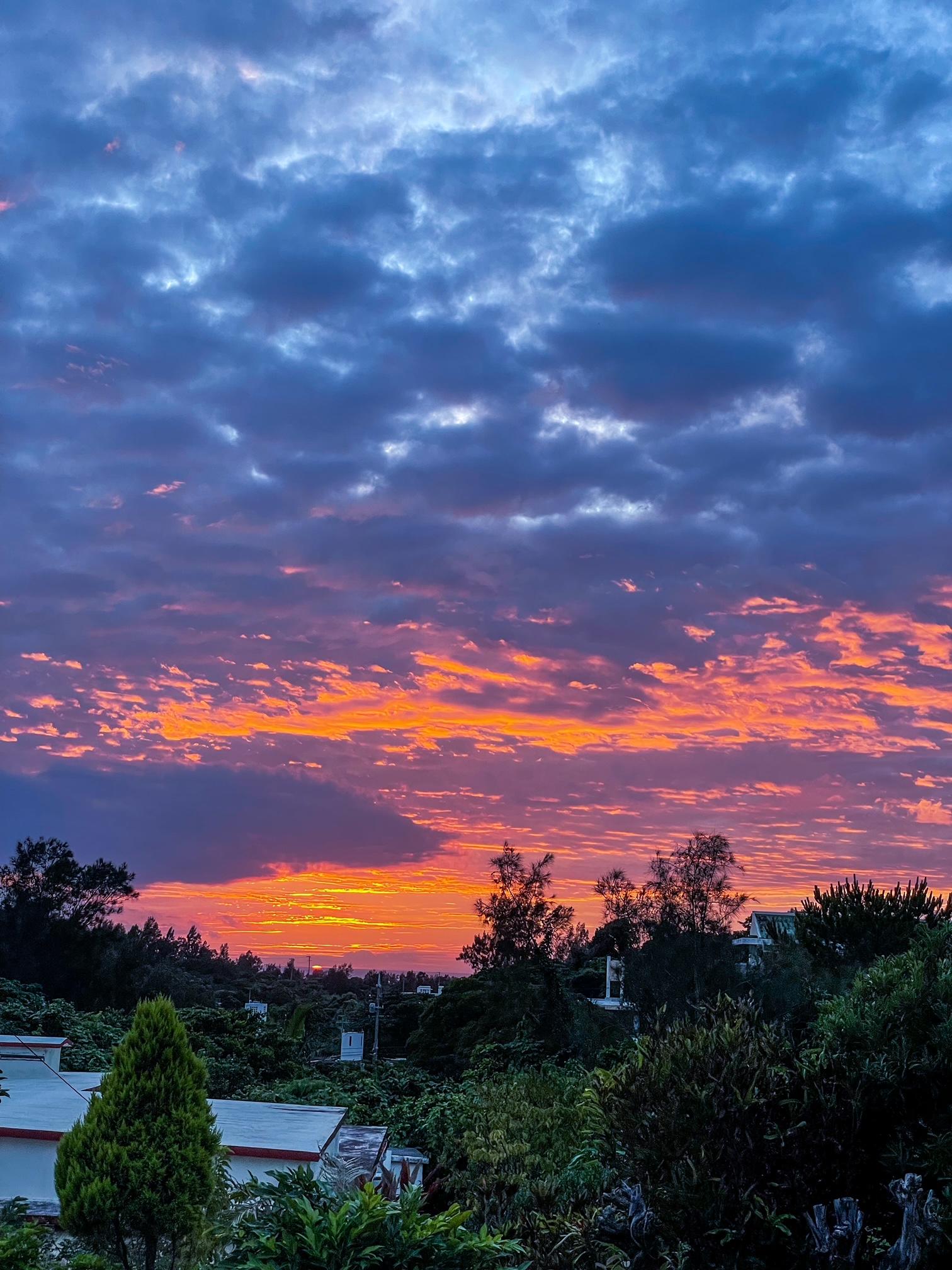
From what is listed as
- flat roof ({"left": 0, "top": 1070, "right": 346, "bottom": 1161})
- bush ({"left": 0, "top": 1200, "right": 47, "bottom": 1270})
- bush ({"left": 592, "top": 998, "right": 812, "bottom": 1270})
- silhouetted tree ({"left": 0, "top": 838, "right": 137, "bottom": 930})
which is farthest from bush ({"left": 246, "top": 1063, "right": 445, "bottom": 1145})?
silhouetted tree ({"left": 0, "top": 838, "right": 137, "bottom": 930})

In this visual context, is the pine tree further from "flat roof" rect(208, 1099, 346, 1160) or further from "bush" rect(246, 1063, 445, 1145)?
"bush" rect(246, 1063, 445, 1145)

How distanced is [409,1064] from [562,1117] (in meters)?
22.0

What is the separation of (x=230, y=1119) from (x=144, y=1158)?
638 cm

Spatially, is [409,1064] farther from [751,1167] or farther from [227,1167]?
[751,1167]

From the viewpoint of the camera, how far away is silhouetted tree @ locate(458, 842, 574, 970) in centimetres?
4631

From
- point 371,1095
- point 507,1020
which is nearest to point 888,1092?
point 371,1095

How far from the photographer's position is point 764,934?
45469mm

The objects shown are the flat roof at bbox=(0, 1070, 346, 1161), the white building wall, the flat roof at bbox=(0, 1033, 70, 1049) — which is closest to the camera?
the flat roof at bbox=(0, 1070, 346, 1161)

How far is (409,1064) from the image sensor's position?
4353cm

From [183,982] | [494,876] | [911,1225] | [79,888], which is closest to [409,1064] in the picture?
[494,876]

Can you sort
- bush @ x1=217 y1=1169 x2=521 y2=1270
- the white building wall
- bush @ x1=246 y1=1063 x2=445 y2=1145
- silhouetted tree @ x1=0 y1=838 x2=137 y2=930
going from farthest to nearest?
silhouetted tree @ x1=0 y1=838 x2=137 y2=930 < bush @ x1=246 y1=1063 x2=445 y2=1145 < the white building wall < bush @ x1=217 y1=1169 x2=521 y2=1270

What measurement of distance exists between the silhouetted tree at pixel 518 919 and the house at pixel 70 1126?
2625 centimetres

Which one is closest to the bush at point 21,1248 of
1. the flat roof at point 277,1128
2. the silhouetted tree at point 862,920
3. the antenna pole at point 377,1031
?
the flat roof at point 277,1128

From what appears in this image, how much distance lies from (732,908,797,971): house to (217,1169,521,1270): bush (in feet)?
88.4
